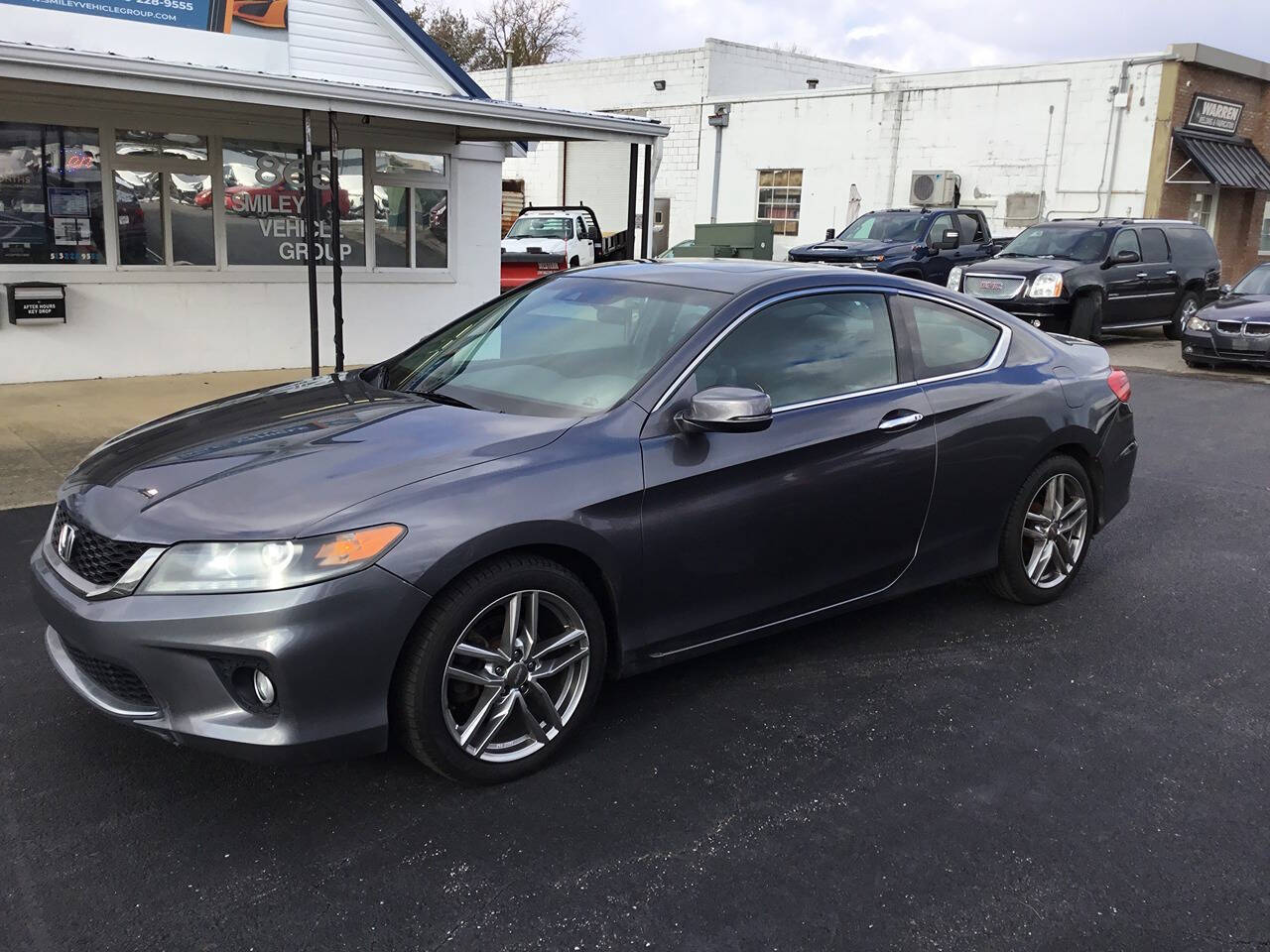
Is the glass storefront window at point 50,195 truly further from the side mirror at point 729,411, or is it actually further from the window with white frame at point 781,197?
the window with white frame at point 781,197

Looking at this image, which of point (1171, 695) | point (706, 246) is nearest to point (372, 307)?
point (1171, 695)

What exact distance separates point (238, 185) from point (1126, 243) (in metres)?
12.4

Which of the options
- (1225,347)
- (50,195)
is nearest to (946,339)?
(50,195)

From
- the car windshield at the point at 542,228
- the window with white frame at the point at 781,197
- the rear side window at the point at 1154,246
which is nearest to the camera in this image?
the rear side window at the point at 1154,246

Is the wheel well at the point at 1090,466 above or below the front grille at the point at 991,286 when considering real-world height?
below

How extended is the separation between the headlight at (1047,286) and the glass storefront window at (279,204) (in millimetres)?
8993

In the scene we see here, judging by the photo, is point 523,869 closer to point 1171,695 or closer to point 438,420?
point 438,420

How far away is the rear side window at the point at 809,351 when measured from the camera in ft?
13.1

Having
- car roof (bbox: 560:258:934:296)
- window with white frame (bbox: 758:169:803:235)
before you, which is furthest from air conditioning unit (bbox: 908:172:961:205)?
car roof (bbox: 560:258:934:296)

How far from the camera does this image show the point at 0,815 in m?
3.19

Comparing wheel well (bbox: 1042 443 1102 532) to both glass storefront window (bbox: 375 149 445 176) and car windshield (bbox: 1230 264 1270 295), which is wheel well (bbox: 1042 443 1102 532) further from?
car windshield (bbox: 1230 264 1270 295)

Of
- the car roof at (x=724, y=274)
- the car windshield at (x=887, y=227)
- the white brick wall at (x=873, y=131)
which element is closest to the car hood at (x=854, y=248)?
the car windshield at (x=887, y=227)

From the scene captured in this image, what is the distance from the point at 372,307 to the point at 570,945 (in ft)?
34.3

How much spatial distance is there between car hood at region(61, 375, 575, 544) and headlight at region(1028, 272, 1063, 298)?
12961mm
